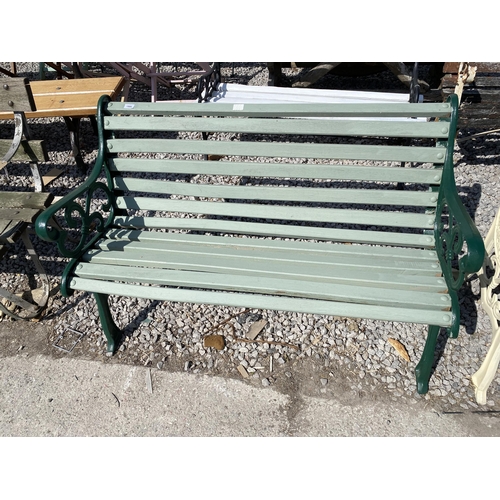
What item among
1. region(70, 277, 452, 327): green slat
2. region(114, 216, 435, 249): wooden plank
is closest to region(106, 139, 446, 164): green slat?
region(114, 216, 435, 249): wooden plank

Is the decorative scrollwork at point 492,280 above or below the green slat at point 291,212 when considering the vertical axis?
below

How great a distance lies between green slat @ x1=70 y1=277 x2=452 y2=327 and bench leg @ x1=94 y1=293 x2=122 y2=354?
0.35 meters

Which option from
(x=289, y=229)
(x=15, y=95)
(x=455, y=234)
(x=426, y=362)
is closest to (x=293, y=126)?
(x=289, y=229)

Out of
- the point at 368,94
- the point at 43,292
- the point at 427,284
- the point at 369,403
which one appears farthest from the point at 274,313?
the point at 368,94

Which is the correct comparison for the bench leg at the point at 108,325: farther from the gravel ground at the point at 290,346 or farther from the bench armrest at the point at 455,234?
the bench armrest at the point at 455,234

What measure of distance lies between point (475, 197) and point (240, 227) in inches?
91.7

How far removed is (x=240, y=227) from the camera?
272 cm

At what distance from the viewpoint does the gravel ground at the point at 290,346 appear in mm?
2641

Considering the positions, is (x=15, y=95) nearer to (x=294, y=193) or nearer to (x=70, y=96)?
(x=70, y=96)

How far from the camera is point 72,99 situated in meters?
4.34

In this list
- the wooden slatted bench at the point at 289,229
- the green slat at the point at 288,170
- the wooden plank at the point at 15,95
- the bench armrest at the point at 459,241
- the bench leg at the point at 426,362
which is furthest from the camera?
the wooden plank at the point at 15,95

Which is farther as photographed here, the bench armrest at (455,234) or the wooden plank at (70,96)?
the wooden plank at (70,96)

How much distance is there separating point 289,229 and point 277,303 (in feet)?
2.02

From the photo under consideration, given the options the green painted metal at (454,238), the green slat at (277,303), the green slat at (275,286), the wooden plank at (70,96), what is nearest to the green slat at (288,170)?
Answer: the green painted metal at (454,238)
